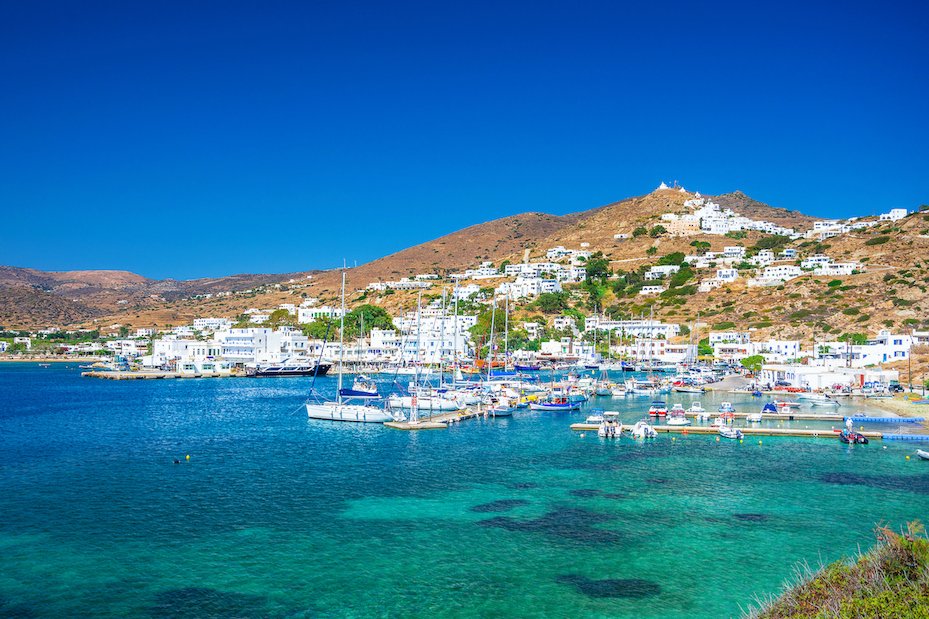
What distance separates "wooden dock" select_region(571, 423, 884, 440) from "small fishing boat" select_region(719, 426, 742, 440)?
784 millimetres

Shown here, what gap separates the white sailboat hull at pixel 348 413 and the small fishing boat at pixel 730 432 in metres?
20.1

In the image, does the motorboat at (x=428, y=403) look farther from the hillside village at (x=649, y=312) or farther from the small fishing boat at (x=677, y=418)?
the hillside village at (x=649, y=312)

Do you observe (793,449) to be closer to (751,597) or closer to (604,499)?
(604,499)

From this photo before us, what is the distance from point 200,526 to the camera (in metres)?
23.7

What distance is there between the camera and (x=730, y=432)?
4200cm

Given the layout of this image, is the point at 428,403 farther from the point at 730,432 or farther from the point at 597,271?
the point at 597,271

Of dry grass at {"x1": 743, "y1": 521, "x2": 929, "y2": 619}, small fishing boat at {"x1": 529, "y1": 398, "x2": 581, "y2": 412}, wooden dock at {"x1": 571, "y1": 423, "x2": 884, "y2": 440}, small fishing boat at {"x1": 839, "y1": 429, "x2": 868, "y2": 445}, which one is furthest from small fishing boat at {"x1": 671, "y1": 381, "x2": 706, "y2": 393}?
dry grass at {"x1": 743, "y1": 521, "x2": 929, "y2": 619}

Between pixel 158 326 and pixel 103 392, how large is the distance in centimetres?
11619

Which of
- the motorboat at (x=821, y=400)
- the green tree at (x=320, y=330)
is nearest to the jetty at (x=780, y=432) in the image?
the motorboat at (x=821, y=400)

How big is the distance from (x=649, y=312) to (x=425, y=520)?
11079 cm

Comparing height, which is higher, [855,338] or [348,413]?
[855,338]

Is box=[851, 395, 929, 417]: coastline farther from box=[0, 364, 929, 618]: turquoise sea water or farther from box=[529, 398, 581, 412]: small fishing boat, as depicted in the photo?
box=[529, 398, 581, 412]: small fishing boat

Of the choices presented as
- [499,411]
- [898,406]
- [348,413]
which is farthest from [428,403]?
[898,406]

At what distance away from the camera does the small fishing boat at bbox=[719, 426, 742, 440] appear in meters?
41.7
